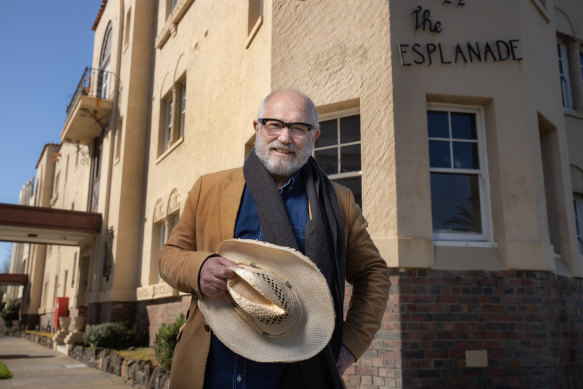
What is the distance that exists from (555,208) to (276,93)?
21.7 feet

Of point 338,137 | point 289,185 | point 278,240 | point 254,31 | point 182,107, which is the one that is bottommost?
point 278,240

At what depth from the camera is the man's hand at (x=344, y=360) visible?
2.10 metres

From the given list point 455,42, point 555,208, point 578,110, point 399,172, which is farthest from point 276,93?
point 578,110

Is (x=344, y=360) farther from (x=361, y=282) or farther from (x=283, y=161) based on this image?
(x=283, y=161)

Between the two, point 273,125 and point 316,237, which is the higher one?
point 273,125

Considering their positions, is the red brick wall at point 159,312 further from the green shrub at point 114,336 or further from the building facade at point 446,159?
the building facade at point 446,159

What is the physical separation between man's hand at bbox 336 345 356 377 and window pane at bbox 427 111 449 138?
200 inches

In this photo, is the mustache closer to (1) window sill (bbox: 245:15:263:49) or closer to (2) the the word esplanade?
(2) the the word esplanade

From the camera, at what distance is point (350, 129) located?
7047 millimetres

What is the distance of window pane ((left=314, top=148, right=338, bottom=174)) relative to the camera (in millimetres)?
7031

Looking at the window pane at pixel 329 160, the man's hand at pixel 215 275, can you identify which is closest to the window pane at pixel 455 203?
the window pane at pixel 329 160

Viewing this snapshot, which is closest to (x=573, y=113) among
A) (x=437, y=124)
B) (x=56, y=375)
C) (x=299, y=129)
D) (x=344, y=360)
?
(x=437, y=124)

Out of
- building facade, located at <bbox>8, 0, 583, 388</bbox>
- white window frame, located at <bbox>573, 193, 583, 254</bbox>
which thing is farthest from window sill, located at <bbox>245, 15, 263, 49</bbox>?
white window frame, located at <bbox>573, 193, 583, 254</bbox>

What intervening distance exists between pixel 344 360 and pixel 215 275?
2.27 ft
